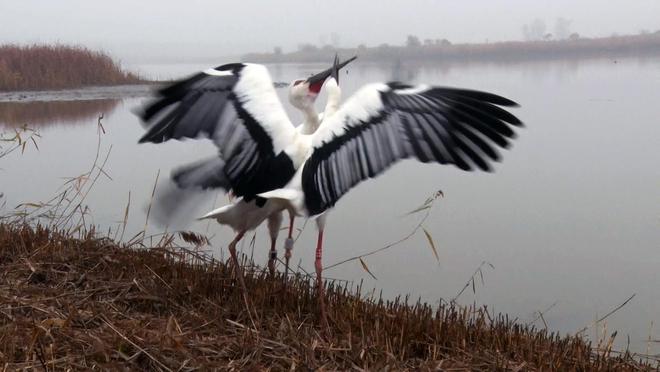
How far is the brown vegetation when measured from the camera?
17844 mm

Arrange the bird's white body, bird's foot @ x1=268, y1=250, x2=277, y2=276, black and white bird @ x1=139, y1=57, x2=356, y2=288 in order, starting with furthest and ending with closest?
bird's foot @ x1=268, y1=250, x2=277, y2=276 → the bird's white body → black and white bird @ x1=139, y1=57, x2=356, y2=288

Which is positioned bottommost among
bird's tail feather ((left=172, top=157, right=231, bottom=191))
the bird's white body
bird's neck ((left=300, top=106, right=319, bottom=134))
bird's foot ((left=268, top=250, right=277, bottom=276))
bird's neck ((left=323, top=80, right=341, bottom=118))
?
bird's foot ((left=268, top=250, right=277, bottom=276))

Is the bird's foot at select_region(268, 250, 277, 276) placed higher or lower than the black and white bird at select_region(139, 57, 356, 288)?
lower

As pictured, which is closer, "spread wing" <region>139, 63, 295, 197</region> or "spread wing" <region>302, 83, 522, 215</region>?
"spread wing" <region>302, 83, 522, 215</region>

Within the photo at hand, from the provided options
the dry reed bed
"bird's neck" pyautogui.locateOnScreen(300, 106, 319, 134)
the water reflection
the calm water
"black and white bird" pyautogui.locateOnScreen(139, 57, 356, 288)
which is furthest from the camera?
the water reflection

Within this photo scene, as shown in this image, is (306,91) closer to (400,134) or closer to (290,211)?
(290,211)

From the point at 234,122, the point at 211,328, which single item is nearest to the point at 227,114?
the point at 234,122

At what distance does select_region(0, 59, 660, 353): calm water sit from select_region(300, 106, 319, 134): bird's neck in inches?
18.9

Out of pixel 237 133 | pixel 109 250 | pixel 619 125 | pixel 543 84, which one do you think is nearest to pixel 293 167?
pixel 237 133

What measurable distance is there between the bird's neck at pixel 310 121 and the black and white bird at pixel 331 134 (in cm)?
36

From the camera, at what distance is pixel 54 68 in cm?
1841

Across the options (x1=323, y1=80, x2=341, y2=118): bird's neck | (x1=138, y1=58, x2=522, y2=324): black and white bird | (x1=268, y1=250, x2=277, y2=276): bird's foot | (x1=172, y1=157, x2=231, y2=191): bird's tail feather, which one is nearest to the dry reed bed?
(x1=268, y1=250, x2=277, y2=276): bird's foot

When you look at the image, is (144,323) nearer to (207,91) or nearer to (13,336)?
(13,336)

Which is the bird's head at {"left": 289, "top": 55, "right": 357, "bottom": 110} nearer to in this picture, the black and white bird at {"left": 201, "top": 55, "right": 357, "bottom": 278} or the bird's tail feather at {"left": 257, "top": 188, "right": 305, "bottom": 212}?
the black and white bird at {"left": 201, "top": 55, "right": 357, "bottom": 278}
